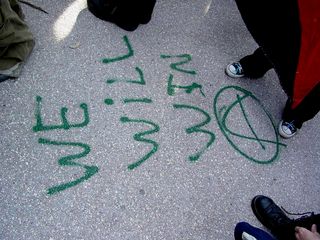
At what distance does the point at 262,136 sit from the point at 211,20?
1163 millimetres

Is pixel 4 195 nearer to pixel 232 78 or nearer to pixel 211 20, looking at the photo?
pixel 232 78

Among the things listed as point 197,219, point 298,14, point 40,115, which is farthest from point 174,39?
point 197,219

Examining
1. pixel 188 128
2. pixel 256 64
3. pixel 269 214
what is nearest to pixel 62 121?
pixel 188 128

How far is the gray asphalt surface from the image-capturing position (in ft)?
6.74

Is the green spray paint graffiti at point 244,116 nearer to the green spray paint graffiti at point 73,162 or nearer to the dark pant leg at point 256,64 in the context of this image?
the dark pant leg at point 256,64

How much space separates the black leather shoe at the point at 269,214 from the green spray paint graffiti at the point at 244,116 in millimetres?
310

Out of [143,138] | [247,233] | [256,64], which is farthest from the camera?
[256,64]

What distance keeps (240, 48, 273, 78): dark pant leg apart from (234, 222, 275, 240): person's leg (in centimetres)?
129

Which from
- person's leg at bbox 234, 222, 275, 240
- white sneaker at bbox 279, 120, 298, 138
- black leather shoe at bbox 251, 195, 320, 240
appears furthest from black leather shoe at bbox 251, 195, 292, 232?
white sneaker at bbox 279, 120, 298, 138

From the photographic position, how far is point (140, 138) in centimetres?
238

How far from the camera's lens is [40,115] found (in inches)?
89.4

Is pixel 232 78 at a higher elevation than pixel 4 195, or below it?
higher

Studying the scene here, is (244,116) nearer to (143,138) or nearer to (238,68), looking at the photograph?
(238,68)

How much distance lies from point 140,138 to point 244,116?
843mm
